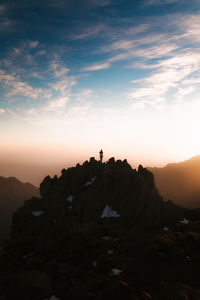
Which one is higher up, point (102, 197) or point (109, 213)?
point (102, 197)

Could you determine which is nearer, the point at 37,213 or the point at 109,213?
the point at 109,213

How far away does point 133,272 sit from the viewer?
914 inches

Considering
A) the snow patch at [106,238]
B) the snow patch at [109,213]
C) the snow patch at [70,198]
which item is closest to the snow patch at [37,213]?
the snow patch at [70,198]

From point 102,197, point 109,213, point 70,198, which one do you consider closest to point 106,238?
point 109,213

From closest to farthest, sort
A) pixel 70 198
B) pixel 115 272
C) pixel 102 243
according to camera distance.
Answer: pixel 115 272 < pixel 102 243 < pixel 70 198

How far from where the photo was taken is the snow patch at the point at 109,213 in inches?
2072

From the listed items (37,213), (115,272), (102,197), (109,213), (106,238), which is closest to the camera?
(115,272)

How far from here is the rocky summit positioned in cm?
1930

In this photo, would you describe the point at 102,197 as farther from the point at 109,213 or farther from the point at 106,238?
the point at 106,238

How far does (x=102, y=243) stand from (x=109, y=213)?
20.9 meters

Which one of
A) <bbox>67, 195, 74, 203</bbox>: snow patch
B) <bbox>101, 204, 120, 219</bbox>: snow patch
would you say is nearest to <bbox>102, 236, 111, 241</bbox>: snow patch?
<bbox>101, 204, 120, 219</bbox>: snow patch

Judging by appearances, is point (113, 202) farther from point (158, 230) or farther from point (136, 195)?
point (158, 230)

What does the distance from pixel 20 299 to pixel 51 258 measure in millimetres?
11974

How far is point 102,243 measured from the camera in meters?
33.1
